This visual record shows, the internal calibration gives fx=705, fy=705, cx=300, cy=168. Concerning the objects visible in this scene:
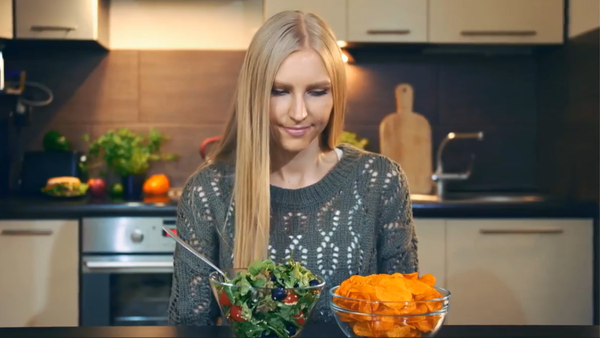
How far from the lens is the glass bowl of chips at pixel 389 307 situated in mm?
817

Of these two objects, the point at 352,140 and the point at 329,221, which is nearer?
the point at 329,221

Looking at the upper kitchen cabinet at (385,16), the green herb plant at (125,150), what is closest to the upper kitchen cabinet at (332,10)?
the upper kitchen cabinet at (385,16)

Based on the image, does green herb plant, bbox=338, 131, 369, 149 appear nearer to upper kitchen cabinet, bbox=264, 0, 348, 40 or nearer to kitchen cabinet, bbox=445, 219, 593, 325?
upper kitchen cabinet, bbox=264, 0, 348, 40

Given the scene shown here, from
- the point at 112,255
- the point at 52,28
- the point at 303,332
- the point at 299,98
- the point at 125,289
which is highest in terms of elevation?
the point at 52,28

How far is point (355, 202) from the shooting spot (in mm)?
1470

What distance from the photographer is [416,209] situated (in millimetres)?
2432

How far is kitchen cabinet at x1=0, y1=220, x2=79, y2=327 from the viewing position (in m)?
2.42

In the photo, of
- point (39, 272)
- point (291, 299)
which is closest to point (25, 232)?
point (39, 272)

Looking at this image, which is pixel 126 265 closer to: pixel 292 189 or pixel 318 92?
pixel 292 189

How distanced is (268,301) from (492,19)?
2.11 metres

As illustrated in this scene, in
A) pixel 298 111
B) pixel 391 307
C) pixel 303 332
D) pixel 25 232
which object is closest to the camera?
pixel 391 307

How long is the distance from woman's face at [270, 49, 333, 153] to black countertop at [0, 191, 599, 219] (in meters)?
1.20

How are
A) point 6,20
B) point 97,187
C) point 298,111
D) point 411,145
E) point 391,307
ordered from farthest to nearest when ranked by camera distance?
1. point 411,145
2. point 97,187
3. point 6,20
4. point 298,111
5. point 391,307

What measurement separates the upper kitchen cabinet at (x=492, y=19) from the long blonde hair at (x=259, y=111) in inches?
57.1
